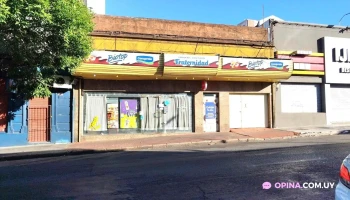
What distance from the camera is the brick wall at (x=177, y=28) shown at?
17.3 meters

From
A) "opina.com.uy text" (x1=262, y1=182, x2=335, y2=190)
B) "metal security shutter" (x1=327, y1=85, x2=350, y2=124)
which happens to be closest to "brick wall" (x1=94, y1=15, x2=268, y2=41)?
"metal security shutter" (x1=327, y1=85, x2=350, y2=124)

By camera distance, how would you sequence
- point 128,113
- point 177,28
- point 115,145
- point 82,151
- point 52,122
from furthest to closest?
1. point 177,28
2. point 128,113
3. point 52,122
4. point 115,145
5. point 82,151

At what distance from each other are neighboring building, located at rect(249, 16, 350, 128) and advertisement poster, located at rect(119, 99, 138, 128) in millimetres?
8671

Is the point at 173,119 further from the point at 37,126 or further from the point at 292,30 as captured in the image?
the point at 292,30

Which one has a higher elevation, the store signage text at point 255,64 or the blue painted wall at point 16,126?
the store signage text at point 255,64

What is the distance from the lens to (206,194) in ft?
19.0

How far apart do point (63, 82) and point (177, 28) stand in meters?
7.15

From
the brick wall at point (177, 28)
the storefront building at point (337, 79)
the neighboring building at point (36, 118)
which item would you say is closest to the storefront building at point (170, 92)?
the neighboring building at point (36, 118)

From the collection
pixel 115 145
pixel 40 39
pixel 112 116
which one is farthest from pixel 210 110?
pixel 40 39

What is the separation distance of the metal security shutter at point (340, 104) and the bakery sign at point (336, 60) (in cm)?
67

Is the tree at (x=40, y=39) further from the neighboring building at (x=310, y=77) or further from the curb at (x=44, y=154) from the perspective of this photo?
the neighboring building at (x=310, y=77)

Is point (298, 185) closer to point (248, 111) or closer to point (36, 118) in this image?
point (36, 118)

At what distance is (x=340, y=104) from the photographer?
69.5 feet

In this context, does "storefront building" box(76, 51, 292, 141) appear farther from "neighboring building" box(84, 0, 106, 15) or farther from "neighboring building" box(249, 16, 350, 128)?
"neighboring building" box(84, 0, 106, 15)
